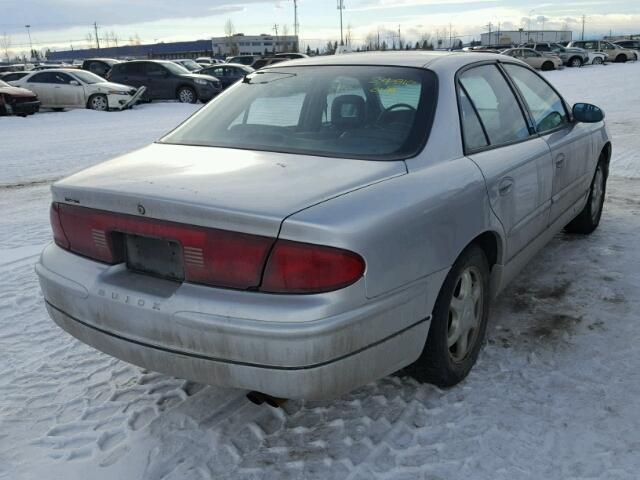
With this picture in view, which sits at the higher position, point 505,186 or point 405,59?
point 405,59

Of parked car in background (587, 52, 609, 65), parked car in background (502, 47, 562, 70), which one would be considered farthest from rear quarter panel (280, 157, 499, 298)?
parked car in background (587, 52, 609, 65)

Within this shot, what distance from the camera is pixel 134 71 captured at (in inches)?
850

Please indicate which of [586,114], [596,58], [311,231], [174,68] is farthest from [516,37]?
[311,231]

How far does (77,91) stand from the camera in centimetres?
1855

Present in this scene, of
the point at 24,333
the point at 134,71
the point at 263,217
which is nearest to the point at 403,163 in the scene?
the point at 263,217

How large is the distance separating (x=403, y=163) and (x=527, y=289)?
6.60ft

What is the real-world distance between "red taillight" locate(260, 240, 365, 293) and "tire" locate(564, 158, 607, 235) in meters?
3.55

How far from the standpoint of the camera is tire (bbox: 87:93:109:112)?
18594 mm

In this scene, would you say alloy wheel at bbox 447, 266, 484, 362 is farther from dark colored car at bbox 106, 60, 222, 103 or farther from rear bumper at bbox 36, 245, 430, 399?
dark colored car at bbox 106, 60, 222, 103

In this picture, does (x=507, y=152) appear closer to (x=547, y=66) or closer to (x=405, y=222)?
(x=405, y=222)

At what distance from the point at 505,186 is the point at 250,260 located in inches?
62.0

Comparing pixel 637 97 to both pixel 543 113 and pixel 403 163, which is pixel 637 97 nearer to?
pixel 543 113

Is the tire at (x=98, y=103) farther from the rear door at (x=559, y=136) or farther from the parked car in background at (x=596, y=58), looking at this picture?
the parked car in background at (x=596, y=58)

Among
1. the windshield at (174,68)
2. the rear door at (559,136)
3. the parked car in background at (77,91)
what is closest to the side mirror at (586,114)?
the rear door at (559,136)
